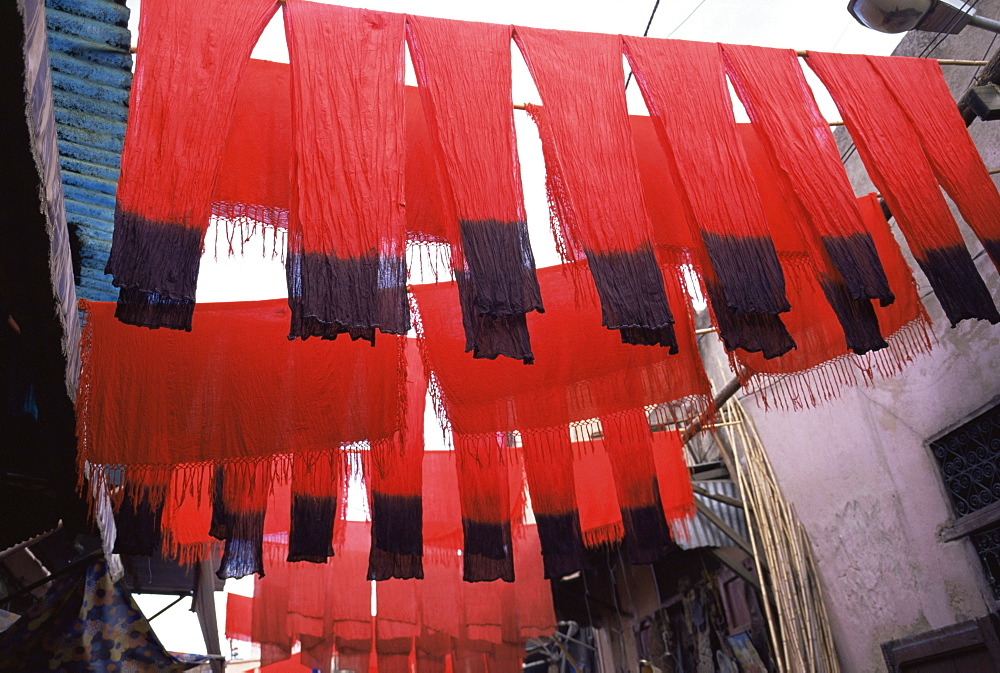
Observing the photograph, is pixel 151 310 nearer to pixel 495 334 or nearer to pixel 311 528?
pixel 495 334

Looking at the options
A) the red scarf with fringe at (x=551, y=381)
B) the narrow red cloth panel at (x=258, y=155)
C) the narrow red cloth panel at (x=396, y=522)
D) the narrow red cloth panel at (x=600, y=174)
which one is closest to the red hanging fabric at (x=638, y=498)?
the red scarf with fringe at (x=551, y=381)

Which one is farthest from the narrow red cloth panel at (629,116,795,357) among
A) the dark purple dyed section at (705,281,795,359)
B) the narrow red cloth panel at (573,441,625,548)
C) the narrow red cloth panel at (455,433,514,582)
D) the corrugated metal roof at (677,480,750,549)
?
the corrugated metal roof at (677,480,750,549)

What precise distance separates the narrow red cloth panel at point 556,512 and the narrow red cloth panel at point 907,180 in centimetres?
201

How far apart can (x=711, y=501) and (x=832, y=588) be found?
3.89ft

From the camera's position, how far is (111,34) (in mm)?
2613

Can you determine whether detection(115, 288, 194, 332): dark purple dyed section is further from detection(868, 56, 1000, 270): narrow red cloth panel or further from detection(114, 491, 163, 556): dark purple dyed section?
detection(868, 56, 1000, 270): narrow red cloth panel

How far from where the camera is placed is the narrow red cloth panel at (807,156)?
2.63 m

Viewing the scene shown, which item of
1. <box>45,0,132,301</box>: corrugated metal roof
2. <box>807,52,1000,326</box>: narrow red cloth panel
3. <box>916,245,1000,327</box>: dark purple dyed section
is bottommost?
<box>916,245,1000,327</box>: dark purple dyed section

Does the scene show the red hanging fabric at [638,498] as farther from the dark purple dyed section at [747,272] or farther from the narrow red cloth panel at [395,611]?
the narrow red cloth panel at [395,611]

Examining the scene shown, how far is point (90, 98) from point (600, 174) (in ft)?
6.01

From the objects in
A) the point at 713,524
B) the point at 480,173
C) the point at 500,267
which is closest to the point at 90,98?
the point at 480,173

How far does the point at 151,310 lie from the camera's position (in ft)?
6.72

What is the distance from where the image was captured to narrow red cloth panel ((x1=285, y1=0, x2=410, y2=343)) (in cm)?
215

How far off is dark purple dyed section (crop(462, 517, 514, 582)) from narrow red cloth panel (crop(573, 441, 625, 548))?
3.26 ft
